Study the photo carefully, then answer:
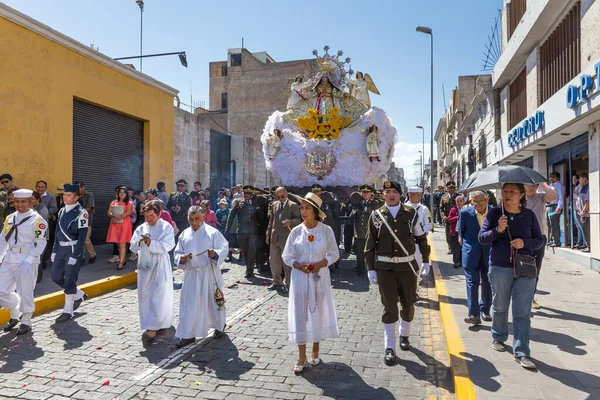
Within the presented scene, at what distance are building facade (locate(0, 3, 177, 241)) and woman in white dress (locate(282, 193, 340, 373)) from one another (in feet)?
29.0

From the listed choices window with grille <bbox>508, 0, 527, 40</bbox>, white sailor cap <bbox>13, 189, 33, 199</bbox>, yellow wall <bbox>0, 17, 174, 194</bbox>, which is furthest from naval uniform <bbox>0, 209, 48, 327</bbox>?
window with grille <bbox>508, 0, 527, 40</bbox>

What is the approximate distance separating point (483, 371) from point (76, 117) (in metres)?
12.4

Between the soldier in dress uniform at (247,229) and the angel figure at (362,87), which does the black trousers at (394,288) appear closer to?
the soldier in dress uniform at (247,229)

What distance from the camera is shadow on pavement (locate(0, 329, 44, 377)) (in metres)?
4.78

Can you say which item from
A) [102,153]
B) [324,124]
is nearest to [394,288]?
[324,124]

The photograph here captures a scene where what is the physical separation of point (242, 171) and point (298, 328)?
65.3 feet

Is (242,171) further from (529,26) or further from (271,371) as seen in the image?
(271,371)

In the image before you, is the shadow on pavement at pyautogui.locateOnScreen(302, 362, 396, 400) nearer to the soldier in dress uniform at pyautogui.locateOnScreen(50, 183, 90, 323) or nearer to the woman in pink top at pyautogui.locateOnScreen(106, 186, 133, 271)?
the soldier in dress uniform at pyautogui.locateOnScreen(50, 183, 90, 323)

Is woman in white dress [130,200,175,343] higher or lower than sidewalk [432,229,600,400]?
higher

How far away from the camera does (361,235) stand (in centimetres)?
986

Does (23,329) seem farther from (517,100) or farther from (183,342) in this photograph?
(517,100)

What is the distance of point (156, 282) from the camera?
5.87 meters

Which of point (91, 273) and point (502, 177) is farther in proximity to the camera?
point (91, 273)

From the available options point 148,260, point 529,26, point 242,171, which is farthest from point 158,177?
point 529,26
